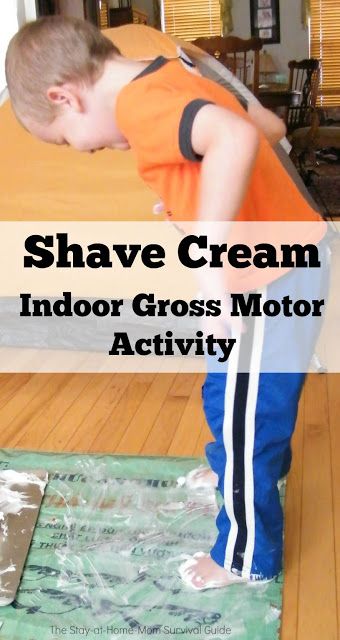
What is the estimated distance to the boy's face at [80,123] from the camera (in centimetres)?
84

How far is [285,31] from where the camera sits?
18.7ft

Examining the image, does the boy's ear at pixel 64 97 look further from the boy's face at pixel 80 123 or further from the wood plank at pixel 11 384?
the wood plank at pixel 11 384

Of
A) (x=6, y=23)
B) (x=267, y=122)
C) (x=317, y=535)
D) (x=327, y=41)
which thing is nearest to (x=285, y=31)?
(x=327, y=41)

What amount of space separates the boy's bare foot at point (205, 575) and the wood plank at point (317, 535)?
0.10 meters

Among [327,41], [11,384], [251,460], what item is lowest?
[11,384]

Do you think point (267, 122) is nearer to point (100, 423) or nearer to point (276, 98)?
point (100, 423)

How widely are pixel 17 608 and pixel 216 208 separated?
636mm

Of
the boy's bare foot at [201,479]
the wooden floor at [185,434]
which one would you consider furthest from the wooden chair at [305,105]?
the boy's bare foot at [201,479]

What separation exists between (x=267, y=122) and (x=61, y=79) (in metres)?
0.33

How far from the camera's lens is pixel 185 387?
1.77 m

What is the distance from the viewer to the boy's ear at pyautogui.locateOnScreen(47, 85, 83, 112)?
2.71 ft

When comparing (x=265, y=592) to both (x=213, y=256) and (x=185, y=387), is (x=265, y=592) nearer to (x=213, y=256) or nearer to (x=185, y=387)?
(x=213, y=256)

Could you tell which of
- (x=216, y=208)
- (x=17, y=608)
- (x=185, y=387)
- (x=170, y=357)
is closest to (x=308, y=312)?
(x=216, y=208)

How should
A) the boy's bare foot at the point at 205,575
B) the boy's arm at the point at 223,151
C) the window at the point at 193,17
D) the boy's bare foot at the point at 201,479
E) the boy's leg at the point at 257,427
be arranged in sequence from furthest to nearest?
the window at the point at 193,17 → the boy's bare foot at the point at 201,479 → the boy's bare foot at the point at 205,575 → the boy's leg at the point at 257,427 → the boy's arm at the point at 223,151
